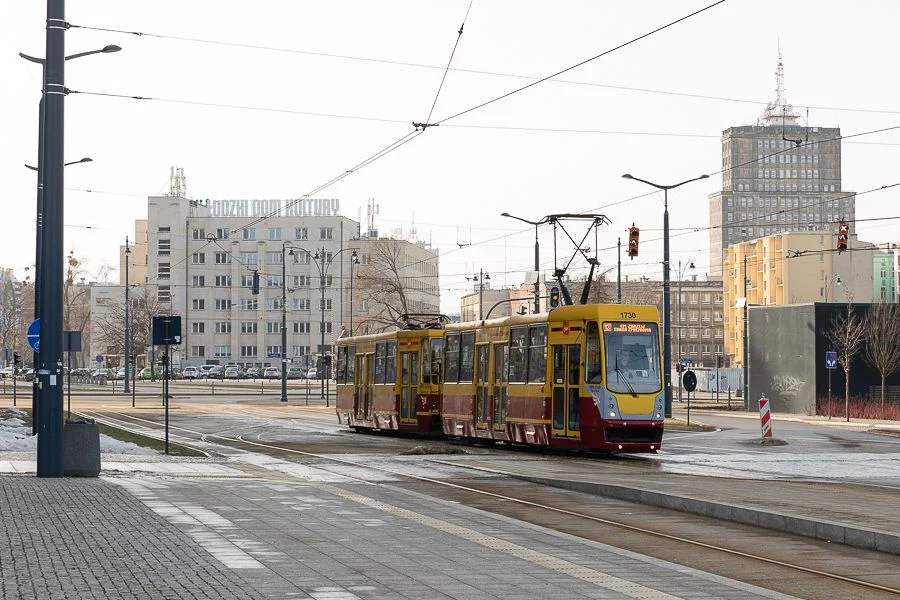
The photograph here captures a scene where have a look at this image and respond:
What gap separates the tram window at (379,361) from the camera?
3828cm

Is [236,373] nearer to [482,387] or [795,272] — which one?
[795,272]

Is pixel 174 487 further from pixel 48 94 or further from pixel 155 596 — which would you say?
pixel 155 596

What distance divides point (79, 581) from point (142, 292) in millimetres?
154504

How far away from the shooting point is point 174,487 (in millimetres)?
17969

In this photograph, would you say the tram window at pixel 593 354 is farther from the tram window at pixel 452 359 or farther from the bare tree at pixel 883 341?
the bare tree at pixel 883 341

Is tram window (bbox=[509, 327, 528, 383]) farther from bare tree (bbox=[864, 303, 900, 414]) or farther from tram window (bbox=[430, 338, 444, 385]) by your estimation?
bare tree (bbox=[864, 303, 900, 414])

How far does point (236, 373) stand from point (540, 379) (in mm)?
107644

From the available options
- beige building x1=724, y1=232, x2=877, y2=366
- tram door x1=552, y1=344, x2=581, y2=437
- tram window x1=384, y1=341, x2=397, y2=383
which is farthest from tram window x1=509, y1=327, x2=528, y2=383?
beige building x1=724, y1=232, x2=877, y2=366

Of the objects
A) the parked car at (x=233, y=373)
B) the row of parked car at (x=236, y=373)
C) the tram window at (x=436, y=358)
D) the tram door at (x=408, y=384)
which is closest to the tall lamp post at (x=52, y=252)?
the tram window at (x=436, y=358)

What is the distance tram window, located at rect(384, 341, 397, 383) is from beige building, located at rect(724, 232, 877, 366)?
10749cm

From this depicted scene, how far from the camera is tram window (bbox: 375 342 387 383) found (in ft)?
126

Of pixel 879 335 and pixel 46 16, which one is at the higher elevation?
pixel 46 16

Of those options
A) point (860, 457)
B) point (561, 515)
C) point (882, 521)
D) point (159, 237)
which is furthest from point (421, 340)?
point (159, 237)

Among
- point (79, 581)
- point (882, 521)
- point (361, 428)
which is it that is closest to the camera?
point (79, 581)
